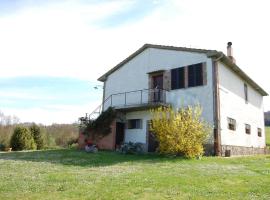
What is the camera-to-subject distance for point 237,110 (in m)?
26.0

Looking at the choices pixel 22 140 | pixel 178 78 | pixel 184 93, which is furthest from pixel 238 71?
pixel 22 140

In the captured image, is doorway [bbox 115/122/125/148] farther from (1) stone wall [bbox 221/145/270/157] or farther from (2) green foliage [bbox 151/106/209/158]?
(1) stone wall [bbox 221/145/270/157]

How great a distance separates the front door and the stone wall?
19.5 ft

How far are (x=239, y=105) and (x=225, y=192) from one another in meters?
18.6

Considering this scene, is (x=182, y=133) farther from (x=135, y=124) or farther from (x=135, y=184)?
(x=135, y=184)

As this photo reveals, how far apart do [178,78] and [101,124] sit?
23.0ft

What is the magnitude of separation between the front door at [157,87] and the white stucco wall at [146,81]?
0.61 m

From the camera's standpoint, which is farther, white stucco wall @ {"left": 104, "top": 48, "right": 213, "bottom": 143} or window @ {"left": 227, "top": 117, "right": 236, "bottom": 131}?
window @ {"left": 227, "top": 117, "right": 236, "bottom": 131}

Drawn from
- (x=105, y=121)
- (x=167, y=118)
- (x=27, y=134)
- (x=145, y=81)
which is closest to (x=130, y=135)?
(x=105, y=121)

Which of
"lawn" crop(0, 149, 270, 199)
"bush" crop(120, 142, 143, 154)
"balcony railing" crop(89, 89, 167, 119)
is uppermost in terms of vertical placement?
"balcony railing" crop(89, 89, 167, 119)

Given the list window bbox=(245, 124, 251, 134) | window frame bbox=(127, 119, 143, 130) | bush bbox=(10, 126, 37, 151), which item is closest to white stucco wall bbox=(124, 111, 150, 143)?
window frame bbox=(127, 119, 143, 130)

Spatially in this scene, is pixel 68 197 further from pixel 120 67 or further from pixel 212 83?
pixel 120 67

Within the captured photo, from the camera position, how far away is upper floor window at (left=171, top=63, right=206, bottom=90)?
22.8 metres

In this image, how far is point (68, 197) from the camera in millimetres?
8727
